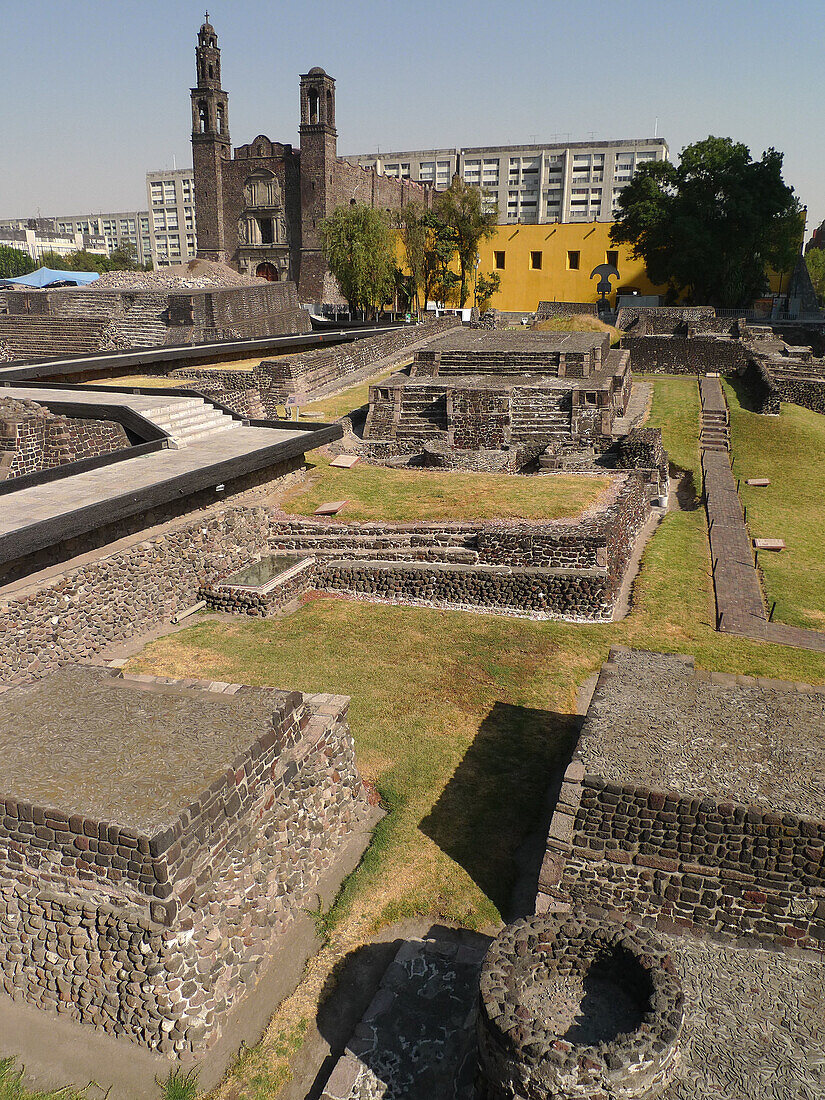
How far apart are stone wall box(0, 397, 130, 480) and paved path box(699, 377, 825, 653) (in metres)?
11.4

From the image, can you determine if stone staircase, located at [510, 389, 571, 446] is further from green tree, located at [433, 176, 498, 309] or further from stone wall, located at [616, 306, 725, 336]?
green tree, located at [433, 176, 498, 309]

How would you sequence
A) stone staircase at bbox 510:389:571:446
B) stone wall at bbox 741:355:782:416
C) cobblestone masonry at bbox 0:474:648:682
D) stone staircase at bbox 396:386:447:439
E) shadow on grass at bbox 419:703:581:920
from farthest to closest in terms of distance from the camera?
stone wall at bbox 741:355:782:416 → stone staircase at bbox 396:386:447:439 → stone staircase at bbox 510:389:571:446 → cobblestone masonry at bbox 0:474:648:682 → shadow on grass at bbox 419:703:581:920

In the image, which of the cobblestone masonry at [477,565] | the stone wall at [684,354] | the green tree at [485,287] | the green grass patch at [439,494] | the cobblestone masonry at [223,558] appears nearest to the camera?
the cobblestone masonry at [223,558]

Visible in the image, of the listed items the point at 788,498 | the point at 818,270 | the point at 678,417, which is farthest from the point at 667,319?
the point at 818,270

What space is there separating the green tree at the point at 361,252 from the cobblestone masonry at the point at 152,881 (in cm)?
3661

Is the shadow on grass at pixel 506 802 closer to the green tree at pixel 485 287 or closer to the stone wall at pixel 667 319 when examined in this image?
the stone wall at pixel 667 319

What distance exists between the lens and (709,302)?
45250 mm

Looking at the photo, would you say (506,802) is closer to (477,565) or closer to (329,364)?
(477,565)

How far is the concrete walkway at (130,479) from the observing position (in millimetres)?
10352

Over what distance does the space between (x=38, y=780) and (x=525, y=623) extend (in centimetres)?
781

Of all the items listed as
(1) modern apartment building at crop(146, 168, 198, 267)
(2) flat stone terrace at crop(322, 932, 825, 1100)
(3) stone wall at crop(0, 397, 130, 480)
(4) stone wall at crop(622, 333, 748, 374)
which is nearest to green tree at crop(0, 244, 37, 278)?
(1) modern apartment building at crop(146, 168, 198, 267)

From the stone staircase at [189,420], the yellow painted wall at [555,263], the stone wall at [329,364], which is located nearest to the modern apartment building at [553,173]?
the yellow painted wall at [555,263]

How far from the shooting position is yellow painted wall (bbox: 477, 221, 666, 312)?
47.2 m

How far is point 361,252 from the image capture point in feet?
128
